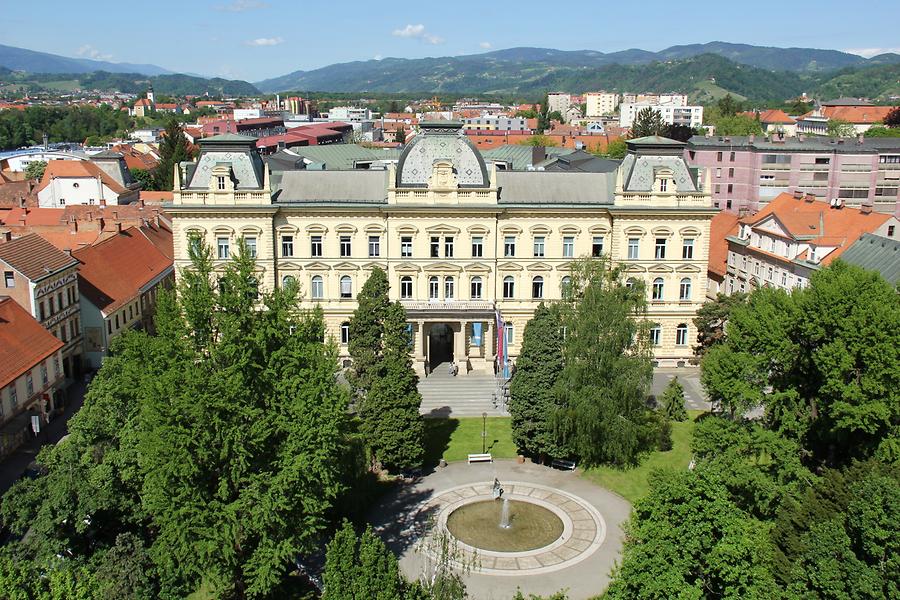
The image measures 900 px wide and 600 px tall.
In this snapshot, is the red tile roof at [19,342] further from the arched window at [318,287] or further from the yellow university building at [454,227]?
the arched window at [318,287]

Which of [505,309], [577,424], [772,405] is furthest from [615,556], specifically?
[505,309]

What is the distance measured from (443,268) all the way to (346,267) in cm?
769

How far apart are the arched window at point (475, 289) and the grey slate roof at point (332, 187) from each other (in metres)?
9.62

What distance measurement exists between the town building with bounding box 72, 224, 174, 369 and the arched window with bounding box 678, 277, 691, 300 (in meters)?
40.0

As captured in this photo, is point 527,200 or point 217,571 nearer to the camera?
point 217,571

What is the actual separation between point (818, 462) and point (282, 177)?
43.3 metres

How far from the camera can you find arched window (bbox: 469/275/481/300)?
6511 cm

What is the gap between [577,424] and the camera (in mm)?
45000

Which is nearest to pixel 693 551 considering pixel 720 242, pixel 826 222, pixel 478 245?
pixel 478 245

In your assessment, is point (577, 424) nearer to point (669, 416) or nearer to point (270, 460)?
point (669, 416)

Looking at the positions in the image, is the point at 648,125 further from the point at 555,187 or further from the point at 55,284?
the point at 55,284

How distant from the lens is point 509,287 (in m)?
65.4

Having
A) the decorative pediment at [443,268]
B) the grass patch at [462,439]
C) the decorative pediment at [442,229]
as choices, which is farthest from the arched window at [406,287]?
the grass patch at [462,439]

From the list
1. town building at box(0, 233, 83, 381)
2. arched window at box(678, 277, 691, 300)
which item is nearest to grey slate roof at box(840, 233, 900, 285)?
arched window at box(678, 277, 691, 300)
